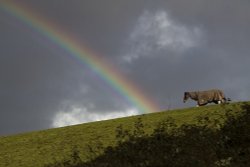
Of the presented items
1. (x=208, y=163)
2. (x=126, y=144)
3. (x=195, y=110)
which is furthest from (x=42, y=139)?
(x=208, y=163)

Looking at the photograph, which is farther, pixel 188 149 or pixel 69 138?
pixel 69 138

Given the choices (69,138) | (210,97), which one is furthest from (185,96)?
(69,138)

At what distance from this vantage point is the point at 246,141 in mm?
19422

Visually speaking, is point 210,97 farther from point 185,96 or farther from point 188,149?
point 188,149

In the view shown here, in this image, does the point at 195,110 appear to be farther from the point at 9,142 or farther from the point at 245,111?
the point at 9,142

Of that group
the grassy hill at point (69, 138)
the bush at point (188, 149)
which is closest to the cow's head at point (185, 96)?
the grassy hill at point (69, 138)

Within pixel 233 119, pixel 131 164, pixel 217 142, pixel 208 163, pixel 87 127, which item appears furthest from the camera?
pixel 87 127

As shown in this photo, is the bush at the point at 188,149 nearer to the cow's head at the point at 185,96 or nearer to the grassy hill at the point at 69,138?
the grassy hill at the point at 69,138

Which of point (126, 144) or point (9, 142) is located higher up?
point (9, 142)

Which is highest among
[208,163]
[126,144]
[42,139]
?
[42,139]

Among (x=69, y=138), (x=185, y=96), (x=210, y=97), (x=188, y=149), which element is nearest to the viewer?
(x=188, y=149)

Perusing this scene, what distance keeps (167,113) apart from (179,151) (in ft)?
47.8

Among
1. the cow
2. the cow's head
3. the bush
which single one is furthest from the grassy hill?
the cow's head

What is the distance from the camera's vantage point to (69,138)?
100 feet
